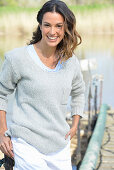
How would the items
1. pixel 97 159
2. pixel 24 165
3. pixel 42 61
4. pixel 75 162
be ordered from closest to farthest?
1. pixel 24 165
2. pixel 42 61
3. pixel 97 159
4. pixel 75 162

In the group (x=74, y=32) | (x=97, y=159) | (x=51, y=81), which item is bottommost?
(x=97, y=159)

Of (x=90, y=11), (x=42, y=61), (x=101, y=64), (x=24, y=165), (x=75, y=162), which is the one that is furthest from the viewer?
(x=90, y=11)

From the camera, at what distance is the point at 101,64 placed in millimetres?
14789

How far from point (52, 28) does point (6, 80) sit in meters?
0.35

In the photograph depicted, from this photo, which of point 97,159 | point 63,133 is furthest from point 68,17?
point 97,159

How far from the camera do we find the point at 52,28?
6.26 ft

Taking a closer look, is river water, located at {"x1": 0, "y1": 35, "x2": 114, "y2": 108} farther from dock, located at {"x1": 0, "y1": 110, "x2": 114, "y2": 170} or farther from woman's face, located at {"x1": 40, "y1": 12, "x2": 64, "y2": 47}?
dock, located at {"x1": 0, "y1": 110, "x2": 114, "y2": 170}

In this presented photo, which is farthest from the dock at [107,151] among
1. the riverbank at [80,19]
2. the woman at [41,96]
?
the riverbank at [80,19]

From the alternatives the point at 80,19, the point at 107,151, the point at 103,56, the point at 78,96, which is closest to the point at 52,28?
the point at 78,96

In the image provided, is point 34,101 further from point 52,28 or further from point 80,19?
point 80,19

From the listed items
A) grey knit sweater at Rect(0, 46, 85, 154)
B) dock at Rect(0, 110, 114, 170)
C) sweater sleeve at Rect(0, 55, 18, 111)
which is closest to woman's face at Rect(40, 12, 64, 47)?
grey knit sweater at Rect(0, 46, 85, 154)

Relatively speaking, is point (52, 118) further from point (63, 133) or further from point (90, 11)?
point (90, 11)

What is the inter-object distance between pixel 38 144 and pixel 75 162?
3527 millimetres

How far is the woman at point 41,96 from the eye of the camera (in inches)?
72.5
